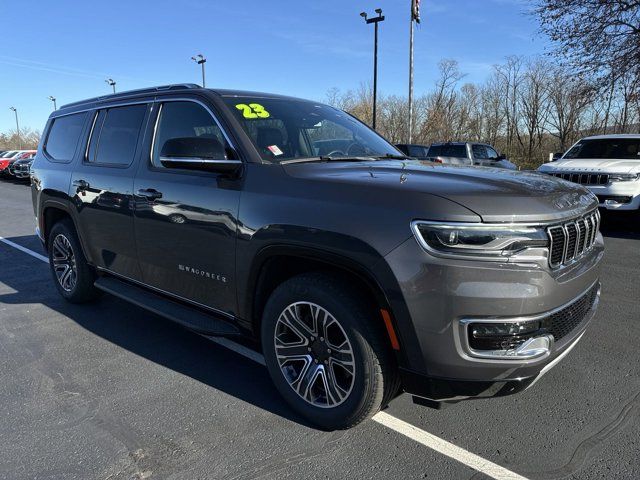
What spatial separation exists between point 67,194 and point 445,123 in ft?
130

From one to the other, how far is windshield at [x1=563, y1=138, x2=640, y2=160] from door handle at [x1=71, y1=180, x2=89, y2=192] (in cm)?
984

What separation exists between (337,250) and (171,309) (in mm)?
1652

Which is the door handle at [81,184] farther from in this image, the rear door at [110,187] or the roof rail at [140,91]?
the roof rail at [140,91]

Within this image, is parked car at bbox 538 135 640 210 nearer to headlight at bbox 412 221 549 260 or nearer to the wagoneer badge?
headlight at bbox 412 221 549 260

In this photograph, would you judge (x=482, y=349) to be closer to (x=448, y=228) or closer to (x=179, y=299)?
(x=448, y=228)

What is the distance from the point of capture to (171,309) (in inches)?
139

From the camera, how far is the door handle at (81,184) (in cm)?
434

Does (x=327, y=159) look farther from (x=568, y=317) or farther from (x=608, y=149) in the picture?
(x=608, y=149)

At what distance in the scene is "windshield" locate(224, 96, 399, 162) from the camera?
10.6 feet

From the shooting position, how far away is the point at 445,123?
41000mm

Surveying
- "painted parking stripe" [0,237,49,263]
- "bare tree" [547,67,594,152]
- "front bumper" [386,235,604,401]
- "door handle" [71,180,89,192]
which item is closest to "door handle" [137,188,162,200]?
"door handle" [71,180,89,192]

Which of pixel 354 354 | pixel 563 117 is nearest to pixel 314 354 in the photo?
pixel 354 354

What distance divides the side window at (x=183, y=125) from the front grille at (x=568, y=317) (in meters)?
2.10

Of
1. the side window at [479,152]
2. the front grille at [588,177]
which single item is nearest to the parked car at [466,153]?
the side window at [479,152]
